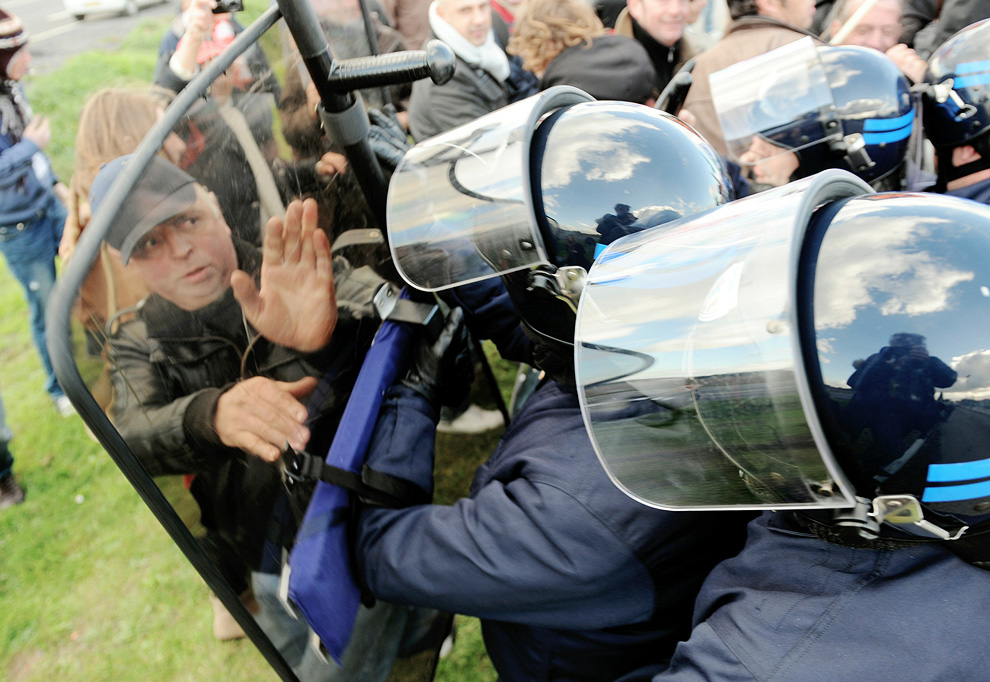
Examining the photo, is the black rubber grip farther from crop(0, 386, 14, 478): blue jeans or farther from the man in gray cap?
crop(0, 386, 14, 478): blue jeans

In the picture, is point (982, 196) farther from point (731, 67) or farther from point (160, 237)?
point (160, 237)

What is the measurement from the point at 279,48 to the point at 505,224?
615 mm

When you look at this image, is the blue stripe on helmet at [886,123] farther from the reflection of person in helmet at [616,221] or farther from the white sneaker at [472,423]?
the white sneaker at [472,423]

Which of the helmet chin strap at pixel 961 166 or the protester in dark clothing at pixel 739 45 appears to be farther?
the protester in dark clothing at pixel 739 45

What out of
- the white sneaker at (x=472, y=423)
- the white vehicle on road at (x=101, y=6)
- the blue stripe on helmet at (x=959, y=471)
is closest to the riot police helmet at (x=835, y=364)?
the blue stripe on helmet at (x=959, y=471)

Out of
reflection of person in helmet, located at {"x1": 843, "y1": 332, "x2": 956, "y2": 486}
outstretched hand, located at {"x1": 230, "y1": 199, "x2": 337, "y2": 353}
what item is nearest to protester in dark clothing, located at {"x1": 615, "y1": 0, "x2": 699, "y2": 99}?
outstretched hand, located at {"x1": 230, "y1": 199, "x2": 337, "y2": 353}

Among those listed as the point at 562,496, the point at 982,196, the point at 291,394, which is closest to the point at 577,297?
the point at 562,496

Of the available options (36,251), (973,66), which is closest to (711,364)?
(973,66)

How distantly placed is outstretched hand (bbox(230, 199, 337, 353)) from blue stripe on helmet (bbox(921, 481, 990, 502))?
1121 millimetres

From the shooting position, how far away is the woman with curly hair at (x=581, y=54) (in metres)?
2.96

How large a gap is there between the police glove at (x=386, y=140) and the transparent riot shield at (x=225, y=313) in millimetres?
180

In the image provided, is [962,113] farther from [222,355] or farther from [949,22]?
[222,355]

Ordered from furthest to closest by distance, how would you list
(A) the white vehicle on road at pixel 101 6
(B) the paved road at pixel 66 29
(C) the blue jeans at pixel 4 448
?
(A) the white vehicle on road at pixel 101 6
(B) the paved road at pixel 66 29
(C) the blue jeans at pixel 4 448

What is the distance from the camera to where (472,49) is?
327cm
